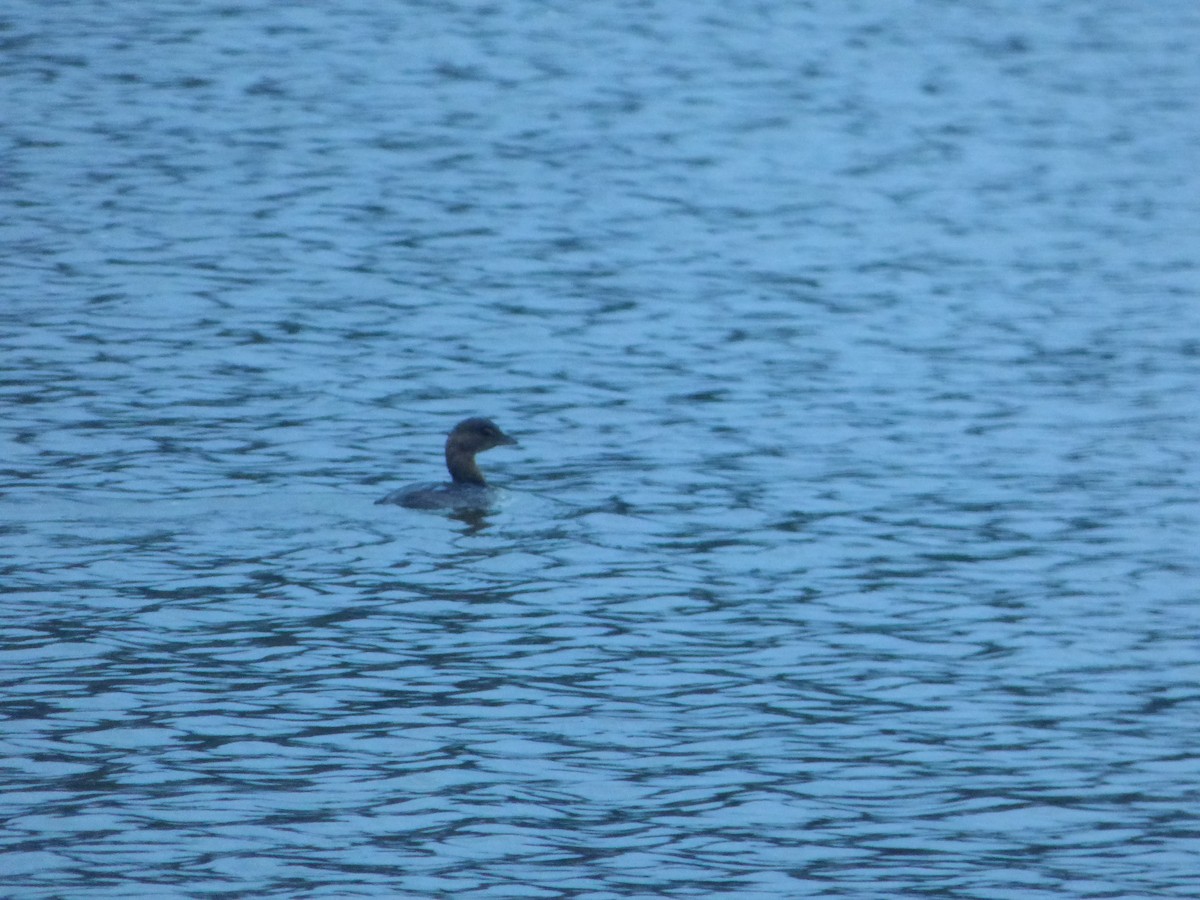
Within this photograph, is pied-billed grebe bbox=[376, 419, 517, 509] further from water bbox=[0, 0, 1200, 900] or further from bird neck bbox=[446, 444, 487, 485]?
water bbox=[0, 0, 1200, 900]

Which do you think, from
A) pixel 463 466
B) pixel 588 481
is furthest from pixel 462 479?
pixel 588 481

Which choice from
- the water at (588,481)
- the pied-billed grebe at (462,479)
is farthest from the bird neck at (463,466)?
the water at (588,481)

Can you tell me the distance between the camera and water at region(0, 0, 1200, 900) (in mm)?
11734

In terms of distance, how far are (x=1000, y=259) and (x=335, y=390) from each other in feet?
33.0

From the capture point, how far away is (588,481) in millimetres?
18422

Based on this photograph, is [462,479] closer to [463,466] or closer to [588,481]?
[463,466]

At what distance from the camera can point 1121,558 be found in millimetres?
16609

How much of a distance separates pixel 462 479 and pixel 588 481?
1248mm

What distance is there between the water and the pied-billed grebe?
0.26 meters

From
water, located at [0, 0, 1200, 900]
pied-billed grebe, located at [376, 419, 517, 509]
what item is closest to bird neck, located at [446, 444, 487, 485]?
pied-billed grebe, located at [376, 419, 517, 509]

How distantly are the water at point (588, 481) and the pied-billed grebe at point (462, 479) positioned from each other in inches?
10.1

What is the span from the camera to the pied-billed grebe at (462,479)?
1711 centimetres

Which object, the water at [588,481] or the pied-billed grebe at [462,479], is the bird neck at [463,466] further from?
the water at [588,481]

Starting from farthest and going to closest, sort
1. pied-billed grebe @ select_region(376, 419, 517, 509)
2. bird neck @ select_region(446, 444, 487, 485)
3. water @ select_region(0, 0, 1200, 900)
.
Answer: bird neck @ select_region(446, 444, 487, 485)
pied-billed grebe @ select_region(376, 419, 517, 509)
water @ select_region(0, 0, 1200, 900)
